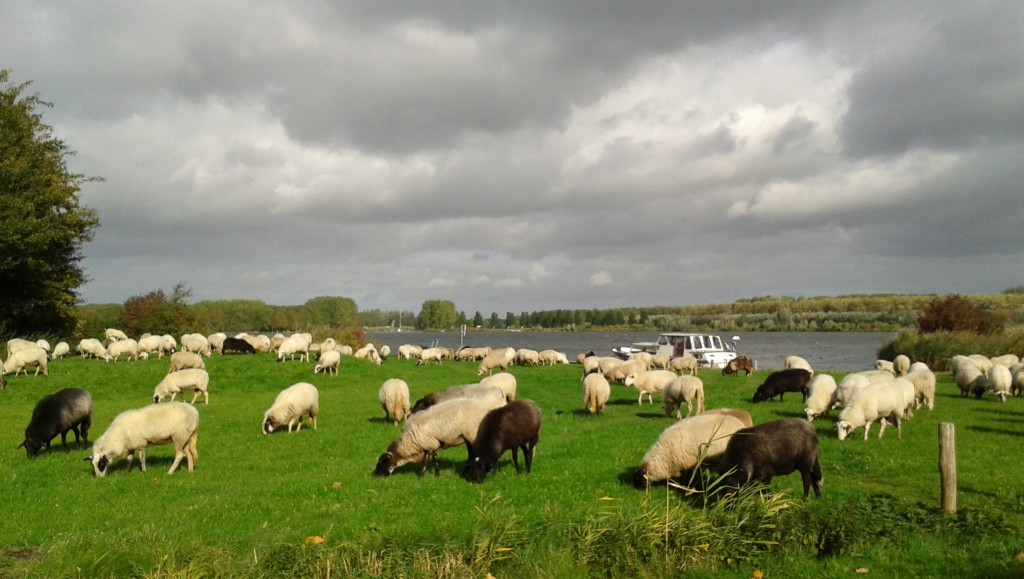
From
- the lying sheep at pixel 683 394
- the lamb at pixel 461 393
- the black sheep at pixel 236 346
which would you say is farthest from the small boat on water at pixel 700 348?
the lamb at pixel 461 393

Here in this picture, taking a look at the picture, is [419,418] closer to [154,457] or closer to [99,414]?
[154,457]

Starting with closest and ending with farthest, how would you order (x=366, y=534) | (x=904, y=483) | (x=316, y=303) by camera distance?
(x=366, y=534)
(x=904, y=483)
(x=316, y=303)

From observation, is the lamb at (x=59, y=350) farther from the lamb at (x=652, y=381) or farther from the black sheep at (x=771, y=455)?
the black sheep at (x=771, y=455)

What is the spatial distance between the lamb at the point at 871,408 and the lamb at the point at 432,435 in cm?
887

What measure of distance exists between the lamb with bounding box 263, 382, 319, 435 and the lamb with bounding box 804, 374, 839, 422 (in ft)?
47.0

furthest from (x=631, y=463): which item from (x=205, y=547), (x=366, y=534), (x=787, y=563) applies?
(x=205, y=547)

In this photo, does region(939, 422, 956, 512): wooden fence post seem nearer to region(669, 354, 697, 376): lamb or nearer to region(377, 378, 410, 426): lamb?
region(377, 378, 410, 426): lamb

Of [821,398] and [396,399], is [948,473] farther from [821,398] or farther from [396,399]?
[396,399]

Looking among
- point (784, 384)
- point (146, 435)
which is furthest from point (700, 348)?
point (146, 435)

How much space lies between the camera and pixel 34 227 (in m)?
31.0

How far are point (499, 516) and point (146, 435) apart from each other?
27.5ft

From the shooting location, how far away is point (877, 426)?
1773 centimetres

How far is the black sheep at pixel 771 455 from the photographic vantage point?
9906 mm

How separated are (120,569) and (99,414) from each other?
1666cm
